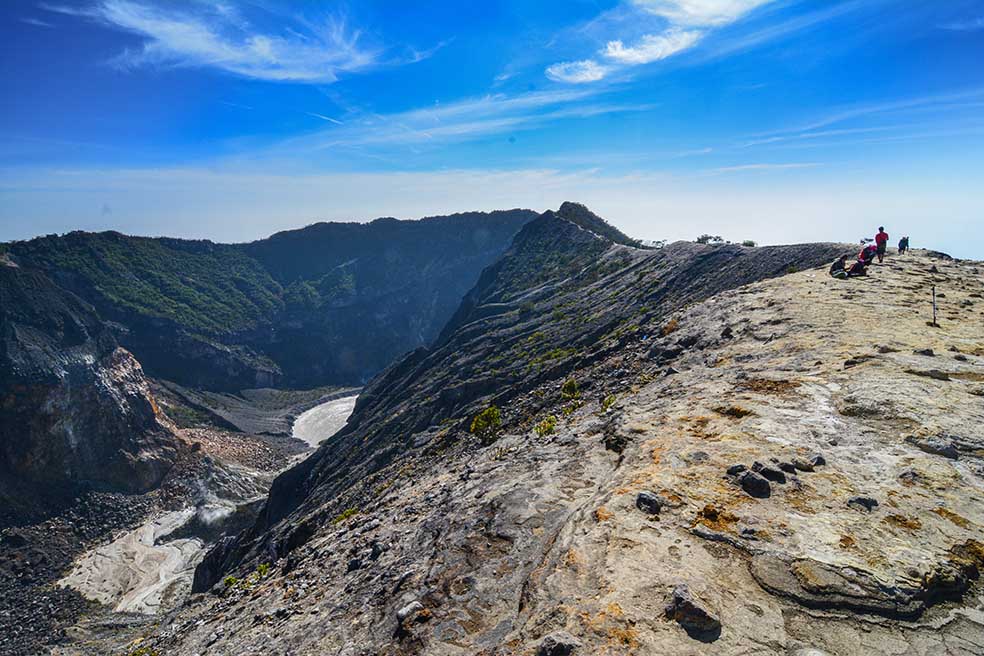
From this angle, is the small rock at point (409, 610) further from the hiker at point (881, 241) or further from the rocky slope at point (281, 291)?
the rocky slope at point (281, 291)

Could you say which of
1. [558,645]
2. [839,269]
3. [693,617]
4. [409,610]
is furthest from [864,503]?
[839,269]

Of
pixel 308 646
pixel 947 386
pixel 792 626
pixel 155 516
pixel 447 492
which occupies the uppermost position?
pixel 947 386

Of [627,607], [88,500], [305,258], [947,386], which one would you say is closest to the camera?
[627,607]

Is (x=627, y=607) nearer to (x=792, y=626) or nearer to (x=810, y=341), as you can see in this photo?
(x=792, y=626)

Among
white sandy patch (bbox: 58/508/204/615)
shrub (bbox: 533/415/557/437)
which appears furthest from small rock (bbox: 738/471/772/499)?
white sandy patch (bbox: 58/508/204/615)

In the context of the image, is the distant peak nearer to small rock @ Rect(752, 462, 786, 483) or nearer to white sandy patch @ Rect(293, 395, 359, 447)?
white sandy patch @ Rect(293, 395, 359, 447)

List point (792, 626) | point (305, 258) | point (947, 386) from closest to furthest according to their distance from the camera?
point (792, 626), point (947, 386), point (305, 258)

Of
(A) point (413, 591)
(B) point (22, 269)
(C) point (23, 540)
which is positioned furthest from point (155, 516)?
(A) point (413, 591)
